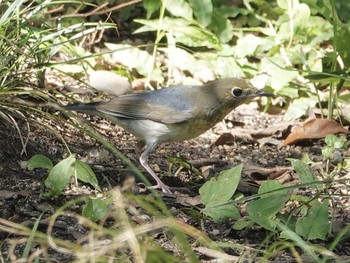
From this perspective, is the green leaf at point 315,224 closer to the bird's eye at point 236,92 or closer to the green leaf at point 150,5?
the bird's eye at point 236,92

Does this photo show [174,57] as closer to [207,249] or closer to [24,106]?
[24,106]

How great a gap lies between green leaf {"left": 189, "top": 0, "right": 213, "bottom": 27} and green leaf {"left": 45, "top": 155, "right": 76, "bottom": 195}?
3.61 meters

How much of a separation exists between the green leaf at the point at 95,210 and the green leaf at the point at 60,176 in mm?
385

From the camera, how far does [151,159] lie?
6.96 meters

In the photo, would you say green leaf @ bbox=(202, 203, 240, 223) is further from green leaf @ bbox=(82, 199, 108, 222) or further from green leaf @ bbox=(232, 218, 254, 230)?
green leaf @ bbox=(82, 199, 108, 222)

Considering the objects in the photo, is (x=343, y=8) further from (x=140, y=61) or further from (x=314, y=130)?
(x=140, y=61)

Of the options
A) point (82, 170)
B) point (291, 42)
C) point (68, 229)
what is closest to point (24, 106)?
point (82, 170)

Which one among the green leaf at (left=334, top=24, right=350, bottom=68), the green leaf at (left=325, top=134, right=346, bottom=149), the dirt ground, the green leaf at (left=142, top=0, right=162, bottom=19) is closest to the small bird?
the dirt ground

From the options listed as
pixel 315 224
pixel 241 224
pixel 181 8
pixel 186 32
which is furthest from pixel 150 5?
pixel 315 224

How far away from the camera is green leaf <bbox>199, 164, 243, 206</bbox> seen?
5184 mm

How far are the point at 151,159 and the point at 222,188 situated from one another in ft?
5.89

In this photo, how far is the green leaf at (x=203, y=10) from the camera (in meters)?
8.59

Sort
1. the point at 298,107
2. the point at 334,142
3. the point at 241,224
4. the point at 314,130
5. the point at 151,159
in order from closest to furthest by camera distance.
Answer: the point at 241,224 → the point at 334,142 → the point at 151,159 → the point at 314,130 → the point at 298,107

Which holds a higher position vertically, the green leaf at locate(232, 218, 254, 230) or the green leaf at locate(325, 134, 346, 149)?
the green leaf at locate(232, 218, 254, 230)
